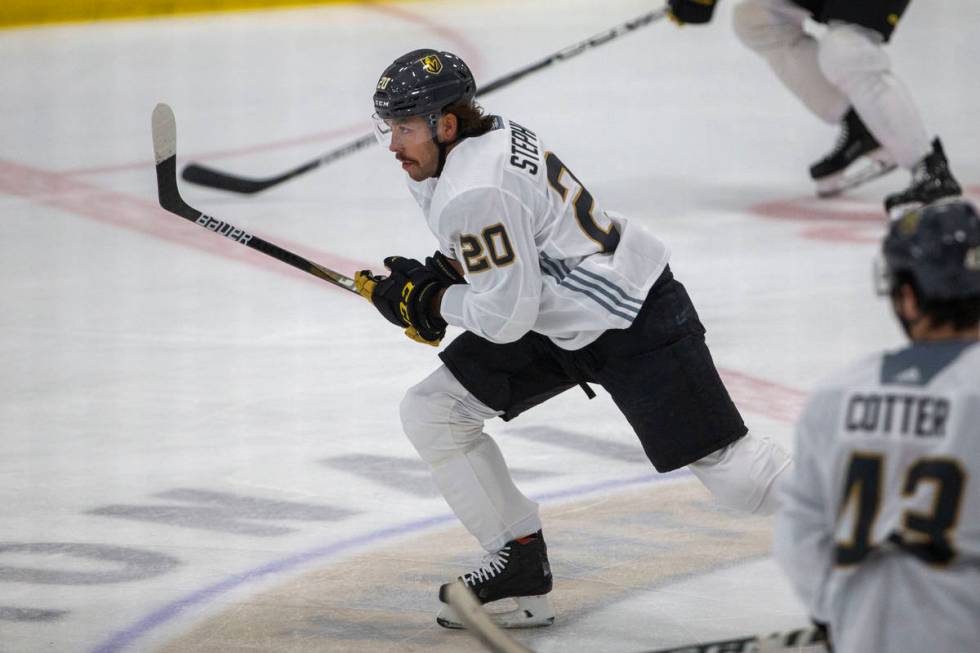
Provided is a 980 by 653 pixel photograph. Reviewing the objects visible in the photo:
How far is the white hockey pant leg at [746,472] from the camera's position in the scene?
2701 mm

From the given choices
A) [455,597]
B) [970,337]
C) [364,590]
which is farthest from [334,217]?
[970,337]

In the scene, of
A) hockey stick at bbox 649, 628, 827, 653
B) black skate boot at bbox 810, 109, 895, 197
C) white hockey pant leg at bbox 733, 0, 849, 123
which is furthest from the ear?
black skate boot at bbox 810, 109, 895, 197

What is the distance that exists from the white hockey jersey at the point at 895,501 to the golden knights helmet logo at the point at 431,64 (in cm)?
→ 122

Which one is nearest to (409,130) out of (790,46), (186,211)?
(186,211)

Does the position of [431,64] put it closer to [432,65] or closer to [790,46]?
[432,65]

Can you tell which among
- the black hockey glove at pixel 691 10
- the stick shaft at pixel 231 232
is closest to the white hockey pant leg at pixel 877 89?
the black hockey glove at pixel 691 10

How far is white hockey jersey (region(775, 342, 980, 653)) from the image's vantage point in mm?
1648

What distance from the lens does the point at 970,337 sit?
173 cm

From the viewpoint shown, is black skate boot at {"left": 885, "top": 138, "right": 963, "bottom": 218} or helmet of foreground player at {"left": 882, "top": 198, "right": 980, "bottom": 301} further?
black skate boot at {"left": 885, "top": 138, "right": 963, "bottom": 218}

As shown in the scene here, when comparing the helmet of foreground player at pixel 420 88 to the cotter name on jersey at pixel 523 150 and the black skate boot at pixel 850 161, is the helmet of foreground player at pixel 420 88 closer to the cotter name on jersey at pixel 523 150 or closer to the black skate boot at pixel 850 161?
the cotter name on jersey at pixel 523 150

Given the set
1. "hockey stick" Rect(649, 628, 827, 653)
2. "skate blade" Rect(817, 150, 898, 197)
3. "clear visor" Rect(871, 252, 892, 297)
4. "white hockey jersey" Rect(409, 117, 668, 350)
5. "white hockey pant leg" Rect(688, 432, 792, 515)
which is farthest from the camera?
"skate blade" Rect(817, 150, 898, 197)

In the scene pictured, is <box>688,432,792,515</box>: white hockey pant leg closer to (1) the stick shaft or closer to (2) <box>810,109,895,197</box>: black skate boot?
(1) the stick shaft

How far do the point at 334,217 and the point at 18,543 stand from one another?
2848 millimetres

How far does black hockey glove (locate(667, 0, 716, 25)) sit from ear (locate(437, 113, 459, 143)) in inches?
120
